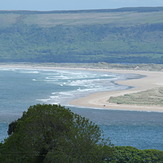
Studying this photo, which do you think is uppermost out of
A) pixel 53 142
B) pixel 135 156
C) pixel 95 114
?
pixel 53 142

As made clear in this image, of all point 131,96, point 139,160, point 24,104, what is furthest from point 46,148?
point 131,96

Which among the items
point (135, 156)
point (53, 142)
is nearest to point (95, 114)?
point (135, 156)

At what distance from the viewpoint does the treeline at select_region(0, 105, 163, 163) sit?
24.1 meters

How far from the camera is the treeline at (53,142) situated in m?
24.1

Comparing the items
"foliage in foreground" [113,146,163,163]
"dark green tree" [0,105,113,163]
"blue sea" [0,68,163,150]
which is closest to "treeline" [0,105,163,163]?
"dark green tree" [0,105,113,163]

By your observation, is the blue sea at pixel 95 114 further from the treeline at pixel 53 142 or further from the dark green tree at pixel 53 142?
the dark green tree at pixel 53 142

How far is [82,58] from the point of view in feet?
614

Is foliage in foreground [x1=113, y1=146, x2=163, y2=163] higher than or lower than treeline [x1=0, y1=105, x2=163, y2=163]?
lower

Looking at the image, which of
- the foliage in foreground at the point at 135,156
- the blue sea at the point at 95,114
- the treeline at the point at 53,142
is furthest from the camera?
the blue sea at the point at 95,114

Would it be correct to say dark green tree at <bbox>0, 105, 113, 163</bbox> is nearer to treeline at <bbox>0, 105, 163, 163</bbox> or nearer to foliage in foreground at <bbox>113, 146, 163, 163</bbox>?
treeline at <bbox>0, 105, 163, 163</bbox>

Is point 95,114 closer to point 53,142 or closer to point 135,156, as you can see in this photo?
point 135,156

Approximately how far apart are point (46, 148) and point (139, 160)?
218 inches

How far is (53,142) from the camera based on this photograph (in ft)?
82.1

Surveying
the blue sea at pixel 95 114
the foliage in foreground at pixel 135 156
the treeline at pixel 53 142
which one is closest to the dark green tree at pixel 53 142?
the treeline at pixel 53 142
